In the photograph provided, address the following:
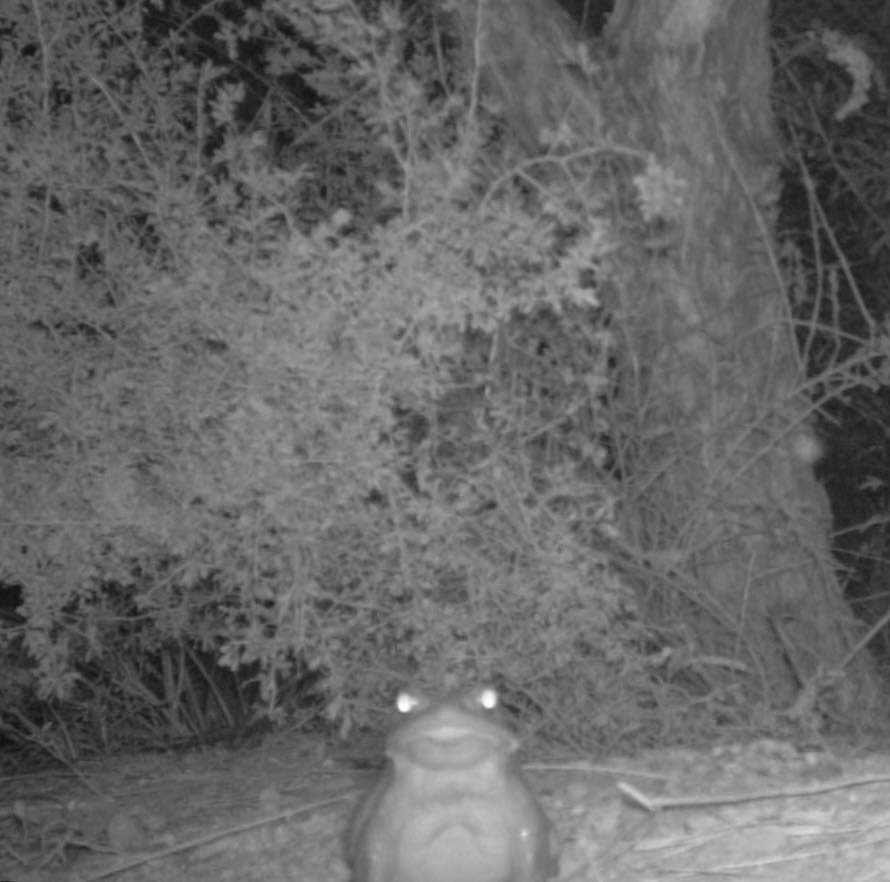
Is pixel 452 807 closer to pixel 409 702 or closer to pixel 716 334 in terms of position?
pixel 409 702

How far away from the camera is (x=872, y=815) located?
581 centimetres

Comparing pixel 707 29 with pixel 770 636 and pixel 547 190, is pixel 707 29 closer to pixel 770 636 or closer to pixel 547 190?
pixel 547 190

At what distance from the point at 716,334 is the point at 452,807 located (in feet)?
9.79

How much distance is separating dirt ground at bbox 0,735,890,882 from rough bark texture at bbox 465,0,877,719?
2.74ft

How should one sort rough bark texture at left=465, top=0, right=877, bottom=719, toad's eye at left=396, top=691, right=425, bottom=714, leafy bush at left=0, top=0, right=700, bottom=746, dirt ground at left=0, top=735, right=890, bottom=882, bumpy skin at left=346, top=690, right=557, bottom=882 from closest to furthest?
bumpy skin at left=346, top=690, right=557, bottom=882, toad's eye at left=396, top=691, right=425, bottom=714, dirt ground at left=0, top=735, right=890, bottom=882, leafy bush at left=0, top=0, right=700, bottom=746, rough bark texture at left=465, top=0, right=877, bottom=719

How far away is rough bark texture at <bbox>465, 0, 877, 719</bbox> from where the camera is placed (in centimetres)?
730

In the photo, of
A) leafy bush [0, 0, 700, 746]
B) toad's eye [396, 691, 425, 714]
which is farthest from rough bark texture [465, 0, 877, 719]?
toad's eye [396, 691, 425, 714]

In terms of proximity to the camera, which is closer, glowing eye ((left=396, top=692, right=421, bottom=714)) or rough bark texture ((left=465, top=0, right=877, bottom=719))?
glowing eye ((left=396, top=692, right=421, bottom=714))

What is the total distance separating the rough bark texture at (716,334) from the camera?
24.0 ft

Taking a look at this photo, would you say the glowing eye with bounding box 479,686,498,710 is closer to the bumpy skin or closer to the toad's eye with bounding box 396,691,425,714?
the bumpy skin

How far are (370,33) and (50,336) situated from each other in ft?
4.57

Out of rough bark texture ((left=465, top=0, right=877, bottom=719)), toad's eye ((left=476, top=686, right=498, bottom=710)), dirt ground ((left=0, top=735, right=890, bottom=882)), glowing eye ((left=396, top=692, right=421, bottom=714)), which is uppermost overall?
rough bark texture ((left=465, top=0, right=877, bottom=719))

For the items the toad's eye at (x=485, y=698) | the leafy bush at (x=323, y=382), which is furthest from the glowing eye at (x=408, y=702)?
the leafy bush at (x=323, y=382)

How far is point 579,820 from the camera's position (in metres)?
6.09
